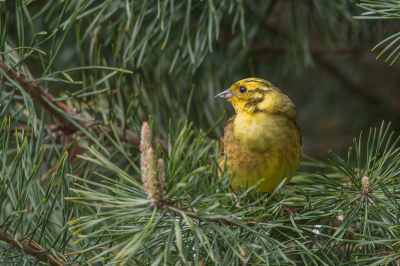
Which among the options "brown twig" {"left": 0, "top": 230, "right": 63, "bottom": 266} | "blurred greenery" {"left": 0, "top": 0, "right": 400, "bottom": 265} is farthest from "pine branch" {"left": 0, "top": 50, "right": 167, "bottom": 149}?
"brown twig" {"left": 0, "top": 230, "right": 63, "bottom": 266}

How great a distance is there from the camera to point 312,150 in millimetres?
3426

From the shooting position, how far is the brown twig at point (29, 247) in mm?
1230

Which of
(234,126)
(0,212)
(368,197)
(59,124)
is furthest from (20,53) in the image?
(368,197)

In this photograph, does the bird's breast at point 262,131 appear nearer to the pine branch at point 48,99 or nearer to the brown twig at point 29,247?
the pine branch at point 48,99

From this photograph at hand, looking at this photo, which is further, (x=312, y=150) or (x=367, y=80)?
(x=312, y=150)

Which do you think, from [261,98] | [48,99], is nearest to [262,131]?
[261,98]

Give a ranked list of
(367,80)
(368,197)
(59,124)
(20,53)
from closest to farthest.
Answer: (368,197)
(20,53)
(59,124)
(367,80)

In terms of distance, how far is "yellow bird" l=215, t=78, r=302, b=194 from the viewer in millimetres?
1828

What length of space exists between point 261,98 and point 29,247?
124cm

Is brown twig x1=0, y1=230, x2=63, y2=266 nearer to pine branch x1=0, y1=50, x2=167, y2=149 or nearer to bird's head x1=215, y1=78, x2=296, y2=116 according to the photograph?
pine branch x1=0, y1=50, x2=167, y2=149

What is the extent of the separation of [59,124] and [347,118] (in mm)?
2236

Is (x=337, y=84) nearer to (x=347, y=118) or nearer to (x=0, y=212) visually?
(x=347, y=118)

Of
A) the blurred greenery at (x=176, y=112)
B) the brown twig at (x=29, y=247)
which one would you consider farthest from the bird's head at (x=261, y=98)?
the brown twig at (x=29, y=247)

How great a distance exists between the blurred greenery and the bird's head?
124mm
